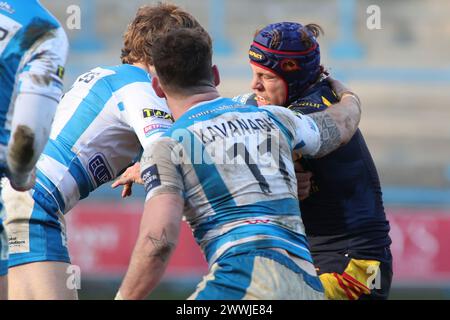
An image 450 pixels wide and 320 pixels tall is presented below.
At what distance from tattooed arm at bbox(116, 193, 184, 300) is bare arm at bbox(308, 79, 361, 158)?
1071mm

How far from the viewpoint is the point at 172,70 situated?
4.20m

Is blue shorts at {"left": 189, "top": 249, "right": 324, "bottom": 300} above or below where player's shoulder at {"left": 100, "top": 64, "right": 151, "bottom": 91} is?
below

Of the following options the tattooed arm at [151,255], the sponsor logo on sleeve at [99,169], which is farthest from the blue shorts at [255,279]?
the sponsor logo on sleeve at [99,169]

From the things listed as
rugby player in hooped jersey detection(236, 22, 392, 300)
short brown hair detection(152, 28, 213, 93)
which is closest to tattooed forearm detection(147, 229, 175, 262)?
short brown hair detection(152, 28, 213, 93)

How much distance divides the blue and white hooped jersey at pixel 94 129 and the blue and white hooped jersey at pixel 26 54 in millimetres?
933

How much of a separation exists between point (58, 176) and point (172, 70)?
47.7 inches

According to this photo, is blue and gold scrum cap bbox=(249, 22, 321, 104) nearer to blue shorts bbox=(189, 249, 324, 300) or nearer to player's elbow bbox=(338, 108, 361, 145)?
player's elbow bbox=(338, 108, 361, 145)

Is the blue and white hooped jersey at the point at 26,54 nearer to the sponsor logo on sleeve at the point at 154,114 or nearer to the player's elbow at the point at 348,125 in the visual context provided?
the sponsor logo on sleeve at the point at 154,114

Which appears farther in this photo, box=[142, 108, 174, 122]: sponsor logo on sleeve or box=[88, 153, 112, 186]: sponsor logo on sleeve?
box=[88, 153, 112, 186]: sponsor logo on sleeve

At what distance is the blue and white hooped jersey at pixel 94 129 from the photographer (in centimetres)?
503

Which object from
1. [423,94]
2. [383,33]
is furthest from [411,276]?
[383,33]

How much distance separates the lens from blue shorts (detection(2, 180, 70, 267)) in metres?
4.91

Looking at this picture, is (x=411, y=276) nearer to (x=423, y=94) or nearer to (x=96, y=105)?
(x=423, y=94)

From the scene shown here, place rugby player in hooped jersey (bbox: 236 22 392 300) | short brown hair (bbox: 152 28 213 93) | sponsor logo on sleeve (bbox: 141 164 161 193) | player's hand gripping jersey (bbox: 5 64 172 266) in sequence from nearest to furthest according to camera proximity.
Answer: sponsor logo on sleeve (bbox: 141 164 161 193)
short brown hair (bbox: 152 28 213 93)
player's hand gripping jersey (bbox: 5 64 172 266)
rugby player in hooped jersey (bbox: 236 22 392 300)
